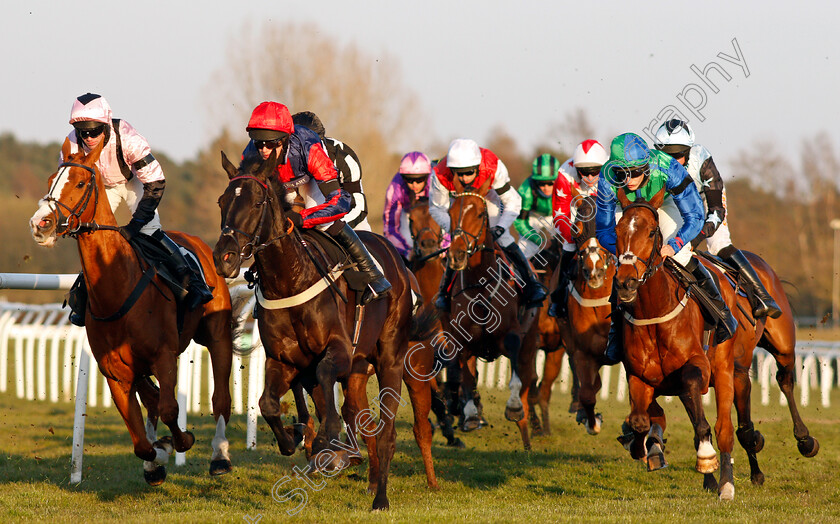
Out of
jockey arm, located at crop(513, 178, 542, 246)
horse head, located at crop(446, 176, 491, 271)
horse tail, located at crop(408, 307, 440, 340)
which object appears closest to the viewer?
horse tail, located at crop(408, 307, 440, 340)

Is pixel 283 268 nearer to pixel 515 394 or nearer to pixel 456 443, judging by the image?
pixel 515 394

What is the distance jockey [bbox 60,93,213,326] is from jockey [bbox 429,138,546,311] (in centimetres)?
282

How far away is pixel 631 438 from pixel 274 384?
2674mm

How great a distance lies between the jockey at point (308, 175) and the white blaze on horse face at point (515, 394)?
9.53 feet

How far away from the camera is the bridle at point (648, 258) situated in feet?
19.4

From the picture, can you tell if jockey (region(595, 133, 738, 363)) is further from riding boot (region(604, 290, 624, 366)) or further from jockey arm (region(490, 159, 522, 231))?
jockey arm (region(490, 159, 522, 231))

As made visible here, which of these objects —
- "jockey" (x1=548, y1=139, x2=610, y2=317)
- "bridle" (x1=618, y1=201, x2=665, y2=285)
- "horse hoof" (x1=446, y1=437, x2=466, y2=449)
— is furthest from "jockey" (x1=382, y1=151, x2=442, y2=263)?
"bridle" (x1=618, y1=201, x2=665, y2=285)

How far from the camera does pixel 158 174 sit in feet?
22.2

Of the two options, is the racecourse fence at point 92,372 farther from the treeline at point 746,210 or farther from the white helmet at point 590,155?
the treeline at point 746,210

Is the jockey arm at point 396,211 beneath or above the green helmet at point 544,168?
beneath

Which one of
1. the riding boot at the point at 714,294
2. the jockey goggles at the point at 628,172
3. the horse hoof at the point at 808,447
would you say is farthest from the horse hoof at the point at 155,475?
the horse hoof at the point at 808,447

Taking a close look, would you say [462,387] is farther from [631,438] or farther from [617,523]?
[617,523]

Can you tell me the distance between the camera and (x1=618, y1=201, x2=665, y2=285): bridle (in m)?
5.90

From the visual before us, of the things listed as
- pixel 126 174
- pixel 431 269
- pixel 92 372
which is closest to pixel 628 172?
pixel 126 174
